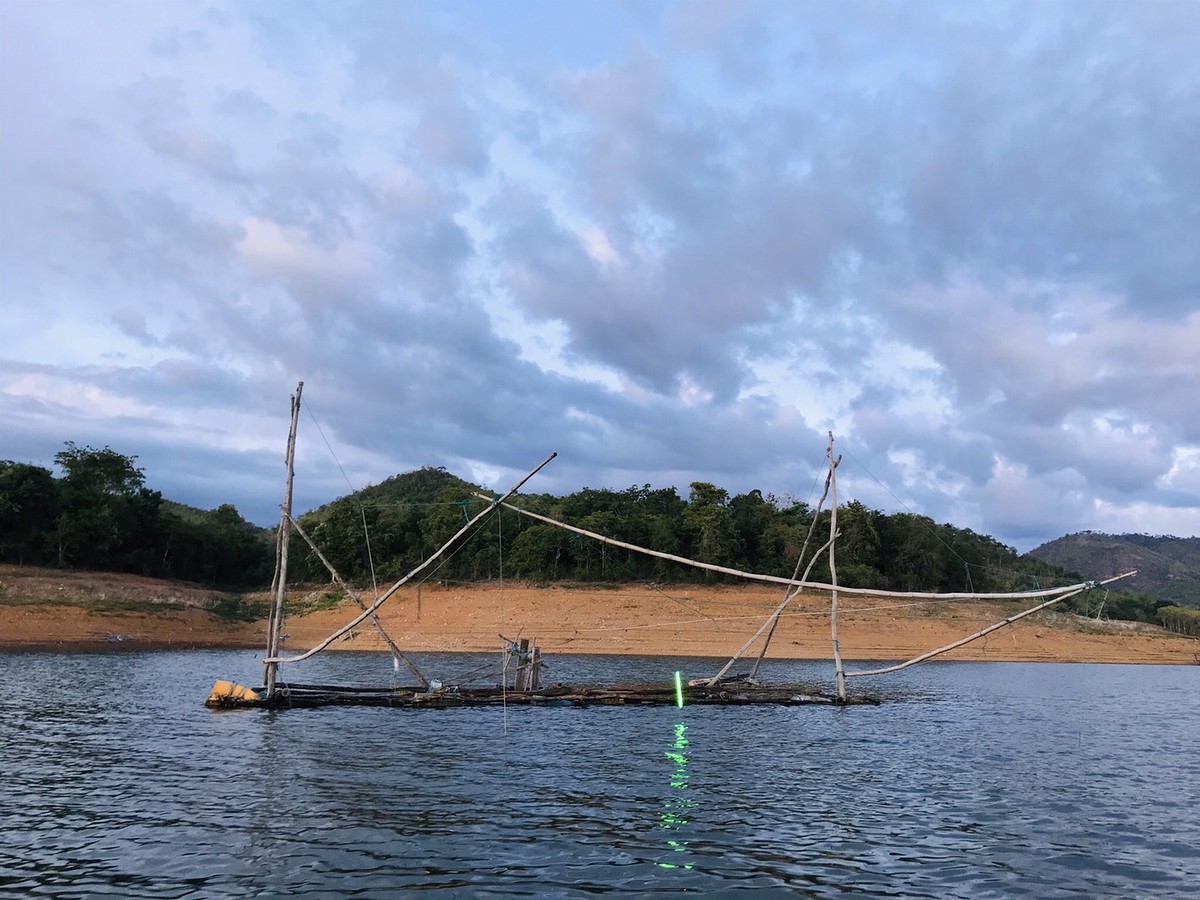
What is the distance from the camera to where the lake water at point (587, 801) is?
43.7 ft

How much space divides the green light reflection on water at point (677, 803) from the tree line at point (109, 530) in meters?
70.7

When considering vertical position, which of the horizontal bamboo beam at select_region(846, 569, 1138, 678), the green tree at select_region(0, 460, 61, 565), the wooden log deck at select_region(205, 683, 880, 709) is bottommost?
the wooden log deck at select_region(205, 683, 880, 709)

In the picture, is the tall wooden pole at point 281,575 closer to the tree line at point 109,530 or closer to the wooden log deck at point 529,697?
the wooden log deck at point 529,697

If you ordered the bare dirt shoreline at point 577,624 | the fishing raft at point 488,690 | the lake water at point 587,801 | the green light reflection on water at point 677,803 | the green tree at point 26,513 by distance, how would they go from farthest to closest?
the green tree at point 26,513, the bare dirt shoreline at point 577,624, the fishing raft at point 488,690, the green light reflection on water at point 677,803, the lake water at point 587,801

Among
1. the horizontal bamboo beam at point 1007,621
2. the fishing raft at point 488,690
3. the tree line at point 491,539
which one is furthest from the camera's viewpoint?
the tree line at point 491,539

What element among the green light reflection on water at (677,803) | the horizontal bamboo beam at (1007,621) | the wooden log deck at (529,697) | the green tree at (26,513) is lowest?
the wooden log deck at (529,697)

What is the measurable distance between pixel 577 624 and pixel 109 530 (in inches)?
1781

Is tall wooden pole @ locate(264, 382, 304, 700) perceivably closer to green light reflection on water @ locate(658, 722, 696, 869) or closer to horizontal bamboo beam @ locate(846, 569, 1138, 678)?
green light reflection on water @ locate(658, 722, 696, 869)

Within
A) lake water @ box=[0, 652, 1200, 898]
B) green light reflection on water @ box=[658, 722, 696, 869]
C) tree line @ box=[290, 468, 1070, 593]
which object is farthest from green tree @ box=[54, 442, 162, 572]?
green light reflection on water @ box=[658, 722, 696, 869]

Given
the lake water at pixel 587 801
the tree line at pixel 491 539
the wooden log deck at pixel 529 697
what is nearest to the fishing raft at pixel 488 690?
the wooden log deck at pixel 529 697

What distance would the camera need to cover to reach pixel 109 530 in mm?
79062

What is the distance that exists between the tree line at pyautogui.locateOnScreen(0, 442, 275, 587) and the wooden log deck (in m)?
54.5

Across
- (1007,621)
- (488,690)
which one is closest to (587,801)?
(1007,621)

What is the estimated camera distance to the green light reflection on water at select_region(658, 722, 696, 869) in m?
14.8
